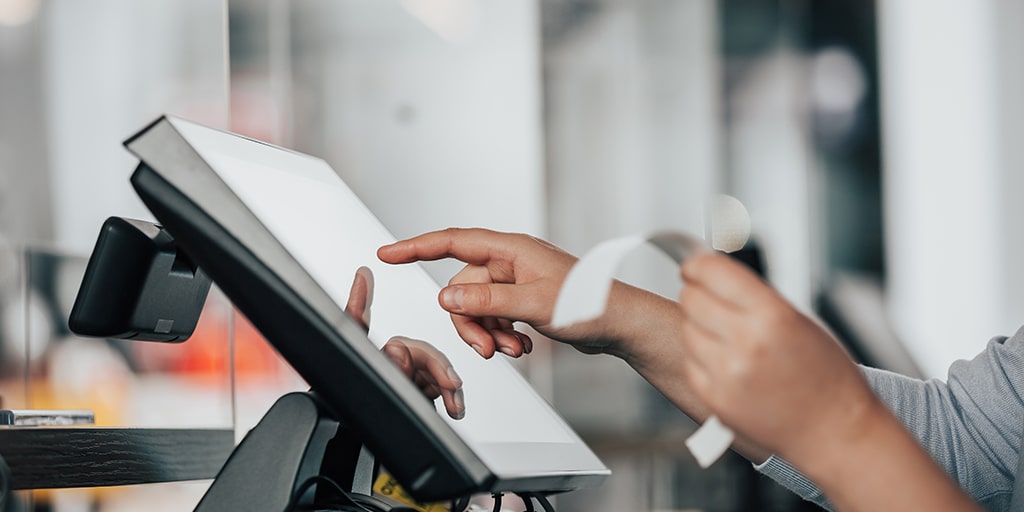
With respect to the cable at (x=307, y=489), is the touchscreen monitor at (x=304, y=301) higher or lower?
higher

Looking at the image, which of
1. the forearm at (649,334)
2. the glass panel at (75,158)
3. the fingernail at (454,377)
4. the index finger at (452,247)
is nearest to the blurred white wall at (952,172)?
the glass panel at (75,158)

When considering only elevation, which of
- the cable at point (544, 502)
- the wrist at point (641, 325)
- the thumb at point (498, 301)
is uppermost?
the thumb at point (498, 301)

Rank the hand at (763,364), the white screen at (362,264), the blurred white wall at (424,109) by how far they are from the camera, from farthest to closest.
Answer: the blurred white wall at (424,109) < the white screen at (362,264) < the hand at (763,364)

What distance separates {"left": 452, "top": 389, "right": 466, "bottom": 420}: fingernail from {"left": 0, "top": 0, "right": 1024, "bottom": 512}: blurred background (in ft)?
5.07

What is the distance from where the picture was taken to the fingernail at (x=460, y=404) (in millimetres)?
736

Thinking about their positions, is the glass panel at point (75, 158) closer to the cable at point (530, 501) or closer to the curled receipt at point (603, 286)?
the cable at point (530, 501)

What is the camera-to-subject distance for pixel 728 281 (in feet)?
1.78

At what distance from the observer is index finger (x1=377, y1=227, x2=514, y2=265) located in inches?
32.4

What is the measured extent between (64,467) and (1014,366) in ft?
2.64

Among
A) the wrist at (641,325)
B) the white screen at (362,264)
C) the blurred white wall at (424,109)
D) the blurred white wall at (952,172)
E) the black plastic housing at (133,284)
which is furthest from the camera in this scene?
the blurred white wall at (952,172)

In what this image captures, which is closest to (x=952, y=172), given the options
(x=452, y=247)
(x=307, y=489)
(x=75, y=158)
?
(x=75, y=158)

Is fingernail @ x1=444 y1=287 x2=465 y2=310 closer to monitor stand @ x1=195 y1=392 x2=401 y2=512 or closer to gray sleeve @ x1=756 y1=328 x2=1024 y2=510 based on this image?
monitor stand @ x1=195 y1=392 x2=401 y2=512

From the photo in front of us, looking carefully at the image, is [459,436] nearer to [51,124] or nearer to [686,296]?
[686,296]

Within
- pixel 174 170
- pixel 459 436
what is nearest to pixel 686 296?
pixel 459 436
